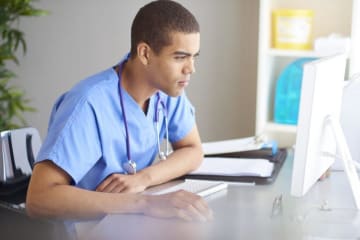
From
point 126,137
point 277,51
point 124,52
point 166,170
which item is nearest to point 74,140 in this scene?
point 126,137

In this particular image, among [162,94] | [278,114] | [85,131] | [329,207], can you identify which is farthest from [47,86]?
[329,207]

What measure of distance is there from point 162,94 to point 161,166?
0.83 ft

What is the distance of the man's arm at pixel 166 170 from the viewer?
153 centimetres

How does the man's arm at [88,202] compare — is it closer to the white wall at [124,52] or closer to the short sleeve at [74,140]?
the short sleeve at [74,140]

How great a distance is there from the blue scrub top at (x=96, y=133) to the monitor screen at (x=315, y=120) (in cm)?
51

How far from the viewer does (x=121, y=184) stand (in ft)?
5.02

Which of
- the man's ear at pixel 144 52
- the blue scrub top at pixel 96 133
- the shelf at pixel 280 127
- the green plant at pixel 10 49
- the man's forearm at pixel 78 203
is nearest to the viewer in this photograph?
the man's forearm at pixel 78 203

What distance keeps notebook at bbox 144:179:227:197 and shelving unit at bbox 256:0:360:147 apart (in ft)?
3.82

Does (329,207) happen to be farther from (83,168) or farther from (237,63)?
(237,63)

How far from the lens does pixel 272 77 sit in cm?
286

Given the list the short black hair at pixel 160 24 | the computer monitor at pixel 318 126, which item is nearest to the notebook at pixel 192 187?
the computer monitor at pixel 318 126

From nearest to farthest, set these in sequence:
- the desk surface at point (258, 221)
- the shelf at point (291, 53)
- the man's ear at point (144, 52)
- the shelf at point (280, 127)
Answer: the desk surface at point (258, 221) < the man's ear at point (144, 52) < the shelf at point (291, 53) < the shelf at point (280, 127)

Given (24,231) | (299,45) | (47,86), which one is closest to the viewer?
(24,231)

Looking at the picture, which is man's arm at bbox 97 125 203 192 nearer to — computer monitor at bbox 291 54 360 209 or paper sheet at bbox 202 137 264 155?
paper sheet at bbox 202 137 264 155
